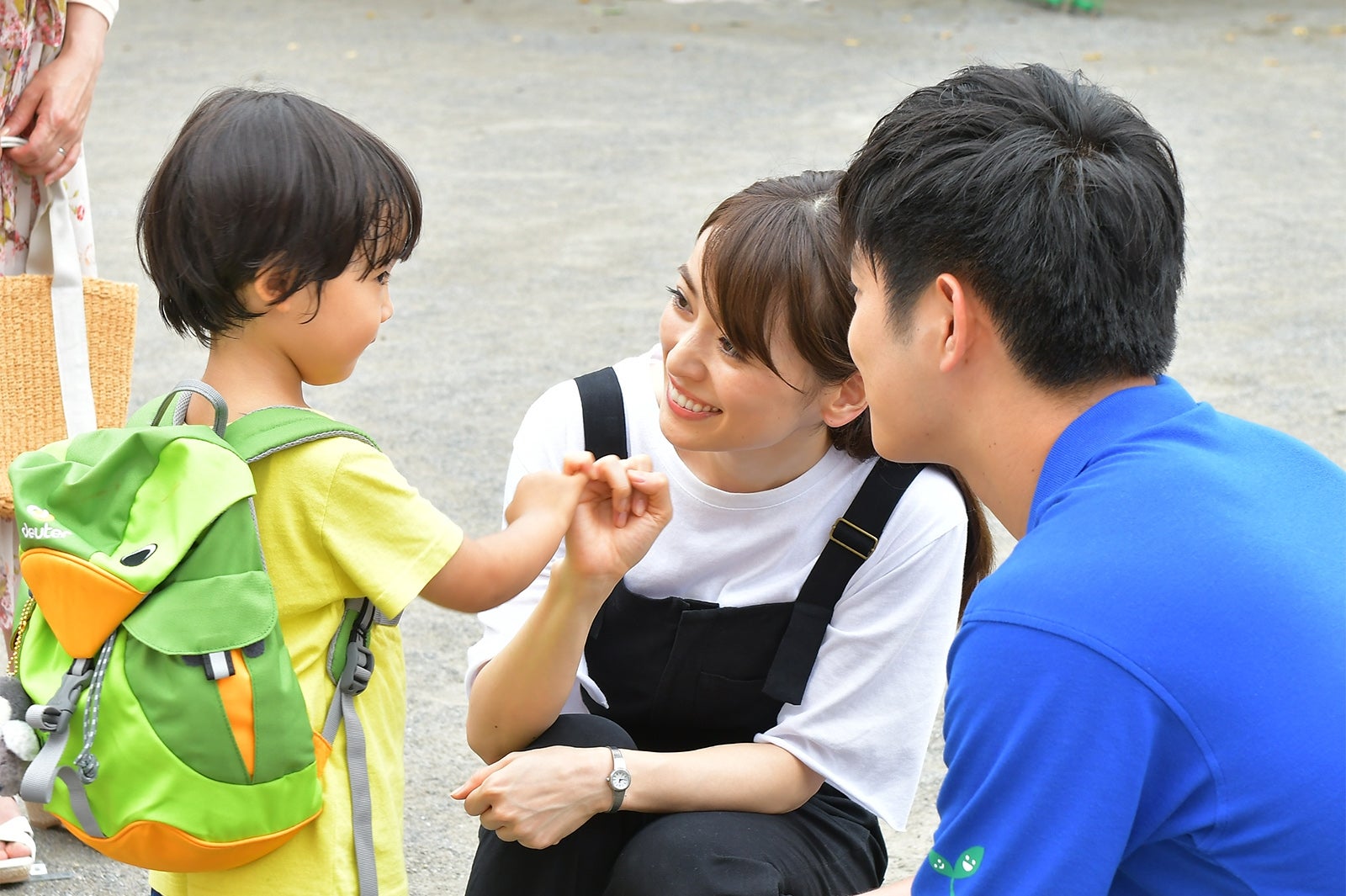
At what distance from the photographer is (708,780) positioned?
6.84 ft

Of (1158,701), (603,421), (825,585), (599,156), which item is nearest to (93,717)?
(603,421)

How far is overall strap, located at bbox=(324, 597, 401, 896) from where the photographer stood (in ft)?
5.94

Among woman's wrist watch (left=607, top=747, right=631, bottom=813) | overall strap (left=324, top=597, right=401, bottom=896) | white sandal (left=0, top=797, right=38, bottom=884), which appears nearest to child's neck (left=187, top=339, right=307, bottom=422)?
overall strap (left=324, top=597, right=401, bottom=896)

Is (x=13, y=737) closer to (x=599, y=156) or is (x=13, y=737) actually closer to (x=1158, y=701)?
(x=1158, y=701)

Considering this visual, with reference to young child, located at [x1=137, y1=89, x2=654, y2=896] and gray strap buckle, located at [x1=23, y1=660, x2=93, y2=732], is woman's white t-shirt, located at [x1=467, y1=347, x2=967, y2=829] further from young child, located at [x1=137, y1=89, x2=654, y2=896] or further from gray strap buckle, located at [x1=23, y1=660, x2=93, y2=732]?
gray strap buckle, located at [x1=23, y1=660, x2=93, y2=732]

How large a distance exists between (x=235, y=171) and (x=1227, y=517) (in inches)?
45.5

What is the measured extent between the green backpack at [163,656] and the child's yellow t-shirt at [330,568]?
2.4 inches

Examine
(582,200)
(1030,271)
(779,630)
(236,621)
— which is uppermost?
(1030,271)

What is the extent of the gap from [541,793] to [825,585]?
19.8 inches

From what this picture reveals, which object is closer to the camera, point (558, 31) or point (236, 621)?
point (236, 621)

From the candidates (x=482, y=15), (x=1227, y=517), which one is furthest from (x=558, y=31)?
(x=1227, y=517)

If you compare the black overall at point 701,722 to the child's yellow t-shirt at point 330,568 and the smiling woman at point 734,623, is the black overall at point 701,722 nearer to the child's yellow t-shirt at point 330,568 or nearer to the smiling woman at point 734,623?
the smiling woman at point 734,623

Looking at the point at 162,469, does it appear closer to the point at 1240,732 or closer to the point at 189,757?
the point at 189,757

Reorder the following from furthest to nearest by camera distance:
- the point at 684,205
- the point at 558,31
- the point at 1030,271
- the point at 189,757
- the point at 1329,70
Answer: the point at 558,31, the point at 1329,70, the point at 684,205, the point at 189,757, the point at 1030,271
